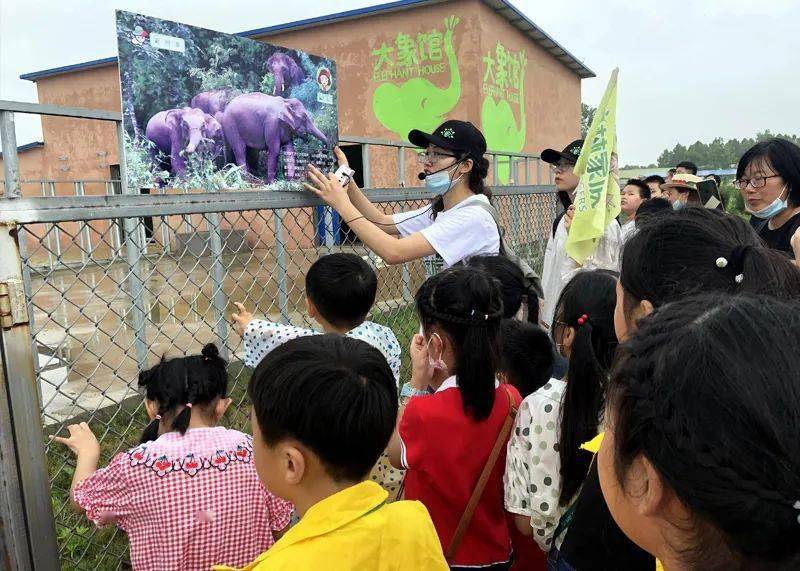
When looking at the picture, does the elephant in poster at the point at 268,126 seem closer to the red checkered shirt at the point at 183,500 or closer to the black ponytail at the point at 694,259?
the red checkered shirt at the point at 183,500

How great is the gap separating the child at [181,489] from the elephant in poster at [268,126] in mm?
979

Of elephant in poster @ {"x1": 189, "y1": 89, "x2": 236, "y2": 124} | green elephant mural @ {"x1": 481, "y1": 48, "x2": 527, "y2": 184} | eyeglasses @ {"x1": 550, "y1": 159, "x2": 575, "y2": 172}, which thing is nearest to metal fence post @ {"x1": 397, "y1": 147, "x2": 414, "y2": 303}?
eyeglasses @ {"x1": 550, "y1": 159, "x2": 575, "y2": 172}

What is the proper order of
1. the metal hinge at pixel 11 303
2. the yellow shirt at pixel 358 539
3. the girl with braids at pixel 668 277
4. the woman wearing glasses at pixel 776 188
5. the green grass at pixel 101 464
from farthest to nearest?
1. the woman wearing glasses at pixel 776 188
2. the green grass at pixel 101 464
3. the metal hinge at pixel 11 303
4. the girl with braids at pixel 668 277
5. the yellow shirt at pixel 358 539

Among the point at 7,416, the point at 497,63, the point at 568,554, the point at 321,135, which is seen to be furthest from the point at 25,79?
the point at 568,554

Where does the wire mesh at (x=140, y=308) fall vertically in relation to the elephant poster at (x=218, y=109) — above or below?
below

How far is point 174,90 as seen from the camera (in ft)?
7.17

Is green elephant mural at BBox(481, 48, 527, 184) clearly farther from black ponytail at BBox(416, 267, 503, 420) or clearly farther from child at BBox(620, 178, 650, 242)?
→ black ponytail at BBox(416, 267, 503, 420)

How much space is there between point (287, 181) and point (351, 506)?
→ 1.72m

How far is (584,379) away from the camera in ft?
5.55


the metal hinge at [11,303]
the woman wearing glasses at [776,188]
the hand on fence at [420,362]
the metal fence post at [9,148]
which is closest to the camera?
Result: the metal hinge at [11,303]

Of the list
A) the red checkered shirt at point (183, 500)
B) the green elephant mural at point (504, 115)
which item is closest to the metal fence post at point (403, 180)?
→ the red checkered shirt at point (183, 500)

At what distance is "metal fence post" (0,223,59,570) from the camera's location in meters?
1.62

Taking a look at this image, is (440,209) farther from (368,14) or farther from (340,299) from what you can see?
(368,14)

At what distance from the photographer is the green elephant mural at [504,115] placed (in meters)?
13.3
